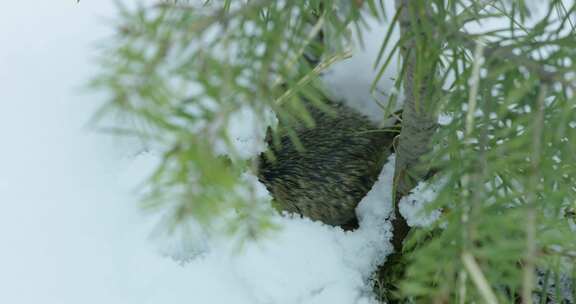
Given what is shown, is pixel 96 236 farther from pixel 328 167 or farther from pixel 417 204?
pixel 417 204

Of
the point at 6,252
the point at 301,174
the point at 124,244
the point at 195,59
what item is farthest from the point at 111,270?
the point at 195,59

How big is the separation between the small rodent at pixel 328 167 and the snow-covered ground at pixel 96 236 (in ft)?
0.18

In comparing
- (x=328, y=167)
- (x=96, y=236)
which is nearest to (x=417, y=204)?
(x=328, y=167)

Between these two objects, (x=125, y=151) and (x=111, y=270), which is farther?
(x=125, y=151)

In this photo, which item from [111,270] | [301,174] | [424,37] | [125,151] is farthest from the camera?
[301,174]

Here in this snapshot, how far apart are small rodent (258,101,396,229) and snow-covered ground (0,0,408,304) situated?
6 centimetres

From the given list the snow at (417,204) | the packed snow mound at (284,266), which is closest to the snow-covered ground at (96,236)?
the packed snow mound at (284,266)

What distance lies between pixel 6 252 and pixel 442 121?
3.85 ft

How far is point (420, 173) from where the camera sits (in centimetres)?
131

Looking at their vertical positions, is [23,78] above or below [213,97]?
above

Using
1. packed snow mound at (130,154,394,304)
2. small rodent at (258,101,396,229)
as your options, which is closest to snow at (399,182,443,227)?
packed snow mound at (130,154,394,304)

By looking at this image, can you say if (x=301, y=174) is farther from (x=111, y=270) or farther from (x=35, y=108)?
(x=35, y=108)

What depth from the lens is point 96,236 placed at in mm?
1339

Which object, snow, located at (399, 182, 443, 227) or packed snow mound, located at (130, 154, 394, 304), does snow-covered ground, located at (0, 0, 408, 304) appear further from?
snow, located at (399, 182, 443, 227)
